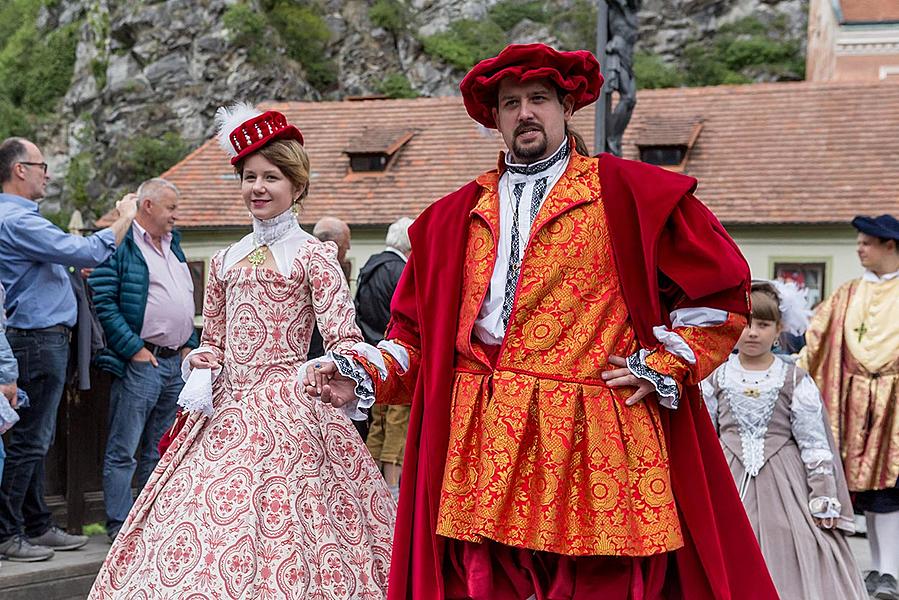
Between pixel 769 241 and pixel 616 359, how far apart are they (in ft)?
73.3

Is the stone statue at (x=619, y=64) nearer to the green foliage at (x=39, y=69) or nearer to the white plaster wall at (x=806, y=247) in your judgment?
the white plaster wall at (x=806, y=247)

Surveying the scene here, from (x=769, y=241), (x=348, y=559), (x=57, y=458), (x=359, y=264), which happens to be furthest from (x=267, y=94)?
(x=348, y=559)

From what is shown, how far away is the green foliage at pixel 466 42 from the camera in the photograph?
5041cm

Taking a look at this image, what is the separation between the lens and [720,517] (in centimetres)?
338

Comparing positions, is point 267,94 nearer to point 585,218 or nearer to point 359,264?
point 359,264

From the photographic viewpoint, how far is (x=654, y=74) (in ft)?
162

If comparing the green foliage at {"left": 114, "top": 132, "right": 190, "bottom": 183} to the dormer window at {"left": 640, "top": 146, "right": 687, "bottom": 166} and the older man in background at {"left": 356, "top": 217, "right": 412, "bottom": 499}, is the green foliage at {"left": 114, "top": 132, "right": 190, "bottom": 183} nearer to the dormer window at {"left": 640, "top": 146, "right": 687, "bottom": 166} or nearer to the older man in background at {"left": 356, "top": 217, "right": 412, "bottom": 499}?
the dormer window at {"left": 640, "top": 146, "right": 687, "bottom": 166}

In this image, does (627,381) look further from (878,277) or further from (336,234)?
(878,277)

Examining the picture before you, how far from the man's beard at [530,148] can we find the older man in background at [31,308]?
3004 millimetres

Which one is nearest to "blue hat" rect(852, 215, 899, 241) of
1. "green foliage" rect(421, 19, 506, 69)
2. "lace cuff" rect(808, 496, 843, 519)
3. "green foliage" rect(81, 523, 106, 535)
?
"lace cuff" rect(808, 496, 843, 519)

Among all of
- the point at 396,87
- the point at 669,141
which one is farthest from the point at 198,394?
the point at 396,87

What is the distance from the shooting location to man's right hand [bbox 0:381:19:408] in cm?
520

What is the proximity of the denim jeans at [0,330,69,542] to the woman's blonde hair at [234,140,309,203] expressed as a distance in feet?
5.65

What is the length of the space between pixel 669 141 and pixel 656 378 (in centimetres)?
2417
